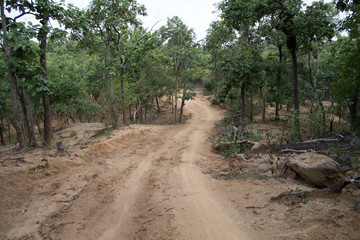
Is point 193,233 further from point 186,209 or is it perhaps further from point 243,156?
point 243,156

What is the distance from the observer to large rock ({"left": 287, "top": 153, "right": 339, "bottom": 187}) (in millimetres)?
5676

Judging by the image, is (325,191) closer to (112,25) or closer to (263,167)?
(263,167)

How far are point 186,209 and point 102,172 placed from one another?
179 inches

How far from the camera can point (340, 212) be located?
14.0ft

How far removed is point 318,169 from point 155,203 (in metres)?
4.29

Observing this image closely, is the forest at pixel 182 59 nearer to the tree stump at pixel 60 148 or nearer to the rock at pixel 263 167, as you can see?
the tree stump at pixel 60 148

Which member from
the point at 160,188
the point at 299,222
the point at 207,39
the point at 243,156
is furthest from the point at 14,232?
the point at 207,39

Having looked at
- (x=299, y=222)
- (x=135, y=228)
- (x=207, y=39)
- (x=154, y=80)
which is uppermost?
(x=207, y=39)

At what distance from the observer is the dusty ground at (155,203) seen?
4.44 meters

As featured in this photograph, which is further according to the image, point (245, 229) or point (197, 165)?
point (197, 165)

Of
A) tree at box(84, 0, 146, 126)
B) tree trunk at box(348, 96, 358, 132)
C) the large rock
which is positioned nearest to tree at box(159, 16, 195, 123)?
tree at box(84, 0, 146, 126)

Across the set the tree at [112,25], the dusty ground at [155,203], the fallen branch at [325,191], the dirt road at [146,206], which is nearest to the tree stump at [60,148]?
the dusty ground at [155,203]

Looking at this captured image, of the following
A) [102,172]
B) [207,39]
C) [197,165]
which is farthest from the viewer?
[207,39]

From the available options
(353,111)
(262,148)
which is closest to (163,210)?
(262,148)
